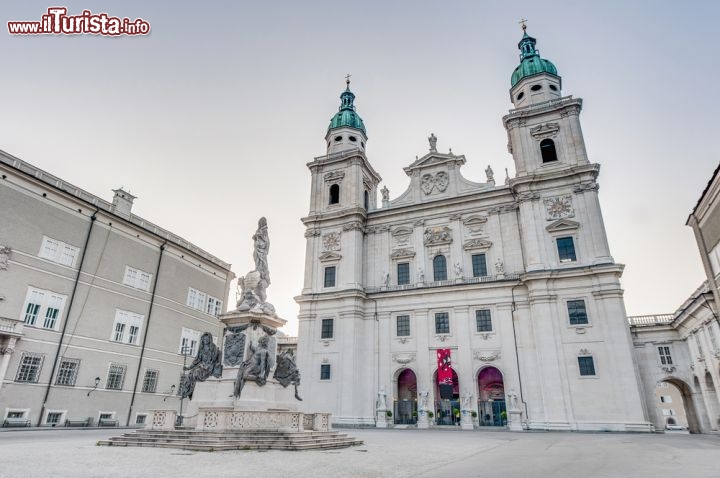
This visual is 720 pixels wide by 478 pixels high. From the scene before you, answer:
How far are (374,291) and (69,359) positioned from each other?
2191cm

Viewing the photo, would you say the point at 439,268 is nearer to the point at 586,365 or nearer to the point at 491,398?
the point at 491,398

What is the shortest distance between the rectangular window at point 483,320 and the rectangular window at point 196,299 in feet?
76.2

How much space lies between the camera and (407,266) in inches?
1460

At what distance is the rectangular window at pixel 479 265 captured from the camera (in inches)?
1355

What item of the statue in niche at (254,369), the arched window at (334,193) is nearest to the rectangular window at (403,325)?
the arched window at (334,193)

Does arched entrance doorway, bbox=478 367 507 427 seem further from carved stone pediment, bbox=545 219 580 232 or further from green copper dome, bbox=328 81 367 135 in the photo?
green copper dome, bbox=328 81 367 135

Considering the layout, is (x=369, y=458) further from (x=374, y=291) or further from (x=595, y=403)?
(x=374, y=291)

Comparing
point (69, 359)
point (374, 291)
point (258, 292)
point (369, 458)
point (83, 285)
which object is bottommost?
point (369, 458)

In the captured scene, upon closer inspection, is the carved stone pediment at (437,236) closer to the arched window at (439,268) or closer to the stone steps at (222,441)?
the arched window at (439,268)

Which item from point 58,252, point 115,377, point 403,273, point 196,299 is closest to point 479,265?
point 403,273

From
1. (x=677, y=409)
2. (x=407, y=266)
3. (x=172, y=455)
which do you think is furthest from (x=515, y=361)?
(x=677, y=409)

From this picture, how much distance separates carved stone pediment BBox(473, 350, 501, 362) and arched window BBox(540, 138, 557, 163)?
16363 mm

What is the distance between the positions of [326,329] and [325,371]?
11.2 feet

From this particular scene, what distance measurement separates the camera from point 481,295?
32844 mm
